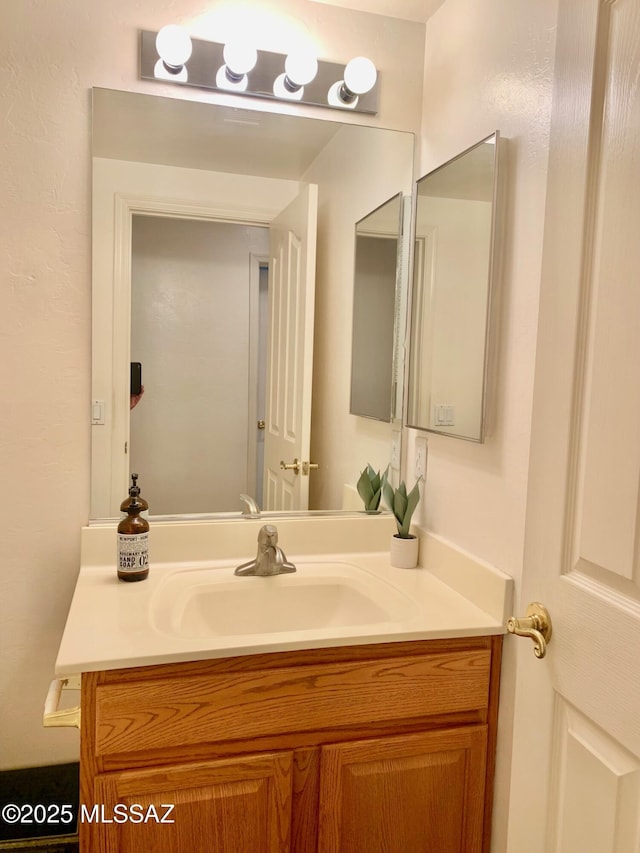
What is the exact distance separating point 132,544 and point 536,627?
879 millimetres

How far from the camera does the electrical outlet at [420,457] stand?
1.66 meters

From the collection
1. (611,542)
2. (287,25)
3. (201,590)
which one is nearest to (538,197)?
(611,542)

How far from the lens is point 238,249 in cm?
163

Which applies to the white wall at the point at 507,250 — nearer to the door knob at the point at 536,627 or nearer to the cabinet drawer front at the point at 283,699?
the cabinet drawer front at the point at 283,699

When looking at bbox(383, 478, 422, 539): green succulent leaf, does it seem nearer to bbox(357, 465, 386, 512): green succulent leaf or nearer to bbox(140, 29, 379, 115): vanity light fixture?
bbox(357, 465, 386, 512): green succulent leaf

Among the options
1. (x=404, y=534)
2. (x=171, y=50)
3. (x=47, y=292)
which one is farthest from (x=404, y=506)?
(x=171, y=50)

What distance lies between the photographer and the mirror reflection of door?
158 centimetres

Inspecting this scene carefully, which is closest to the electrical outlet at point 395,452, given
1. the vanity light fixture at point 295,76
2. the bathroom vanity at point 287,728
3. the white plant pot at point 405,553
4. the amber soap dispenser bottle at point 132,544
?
the white plant pot at point 405,553

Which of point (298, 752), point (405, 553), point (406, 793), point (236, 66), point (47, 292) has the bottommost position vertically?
point (406, 793)

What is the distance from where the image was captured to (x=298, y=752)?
1178mm

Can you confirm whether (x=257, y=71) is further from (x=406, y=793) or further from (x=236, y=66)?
(x=406, y=793)

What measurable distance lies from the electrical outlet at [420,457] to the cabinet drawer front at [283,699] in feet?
1.69

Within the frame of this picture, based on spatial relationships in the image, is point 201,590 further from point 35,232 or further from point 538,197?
point 538,197

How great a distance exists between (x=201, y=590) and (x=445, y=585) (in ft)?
1.86
